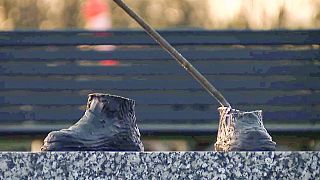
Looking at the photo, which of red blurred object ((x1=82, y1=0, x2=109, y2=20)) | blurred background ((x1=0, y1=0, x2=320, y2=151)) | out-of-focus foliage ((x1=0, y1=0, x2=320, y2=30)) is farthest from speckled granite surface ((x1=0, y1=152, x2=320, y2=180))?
out-of-focus foliage ((x1=0, y1=0, x2=320, y2=30))

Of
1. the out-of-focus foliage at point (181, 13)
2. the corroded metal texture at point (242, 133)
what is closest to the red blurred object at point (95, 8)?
the corroded metal texture at point (242, 133)

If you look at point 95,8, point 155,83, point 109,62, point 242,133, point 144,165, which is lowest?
point 144,165

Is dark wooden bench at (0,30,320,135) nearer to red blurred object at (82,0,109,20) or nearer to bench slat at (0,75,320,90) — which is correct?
bench slat at (0,75,320,90)

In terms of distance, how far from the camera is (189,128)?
16.5 feet

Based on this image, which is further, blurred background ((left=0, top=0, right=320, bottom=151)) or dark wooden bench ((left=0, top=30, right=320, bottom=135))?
blurred background ((left=0, top=0, right=320, bottom=151))

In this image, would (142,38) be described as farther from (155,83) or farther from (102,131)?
(102,131)

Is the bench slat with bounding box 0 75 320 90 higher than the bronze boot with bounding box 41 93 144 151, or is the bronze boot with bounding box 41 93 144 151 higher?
the bench slat with bounding box 0 75 320 90

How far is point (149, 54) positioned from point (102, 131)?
262 cm

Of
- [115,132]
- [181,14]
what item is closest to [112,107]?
[115,132]

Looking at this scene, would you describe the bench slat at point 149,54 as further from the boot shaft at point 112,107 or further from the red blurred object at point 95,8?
the boot shaft at point 112,107

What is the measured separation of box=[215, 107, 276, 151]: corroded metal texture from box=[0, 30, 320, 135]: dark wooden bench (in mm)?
2394

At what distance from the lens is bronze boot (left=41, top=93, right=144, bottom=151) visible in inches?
99.0

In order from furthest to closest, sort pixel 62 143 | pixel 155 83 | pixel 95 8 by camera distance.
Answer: pixel 95 8 → pixel 155 83 → pixel 62 143

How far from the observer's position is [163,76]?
5.12 m
